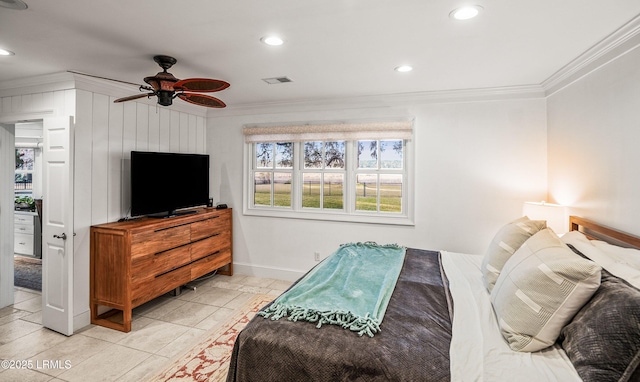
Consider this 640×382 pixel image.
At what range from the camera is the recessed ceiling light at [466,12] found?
1845 millimetres

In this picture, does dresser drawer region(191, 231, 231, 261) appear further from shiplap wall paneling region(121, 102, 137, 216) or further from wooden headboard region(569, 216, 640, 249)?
wooden headboard region(569, 216, 640, 249)

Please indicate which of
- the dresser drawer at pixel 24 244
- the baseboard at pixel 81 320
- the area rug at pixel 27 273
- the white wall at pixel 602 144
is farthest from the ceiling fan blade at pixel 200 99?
the dresser drawer at pixel 24 244

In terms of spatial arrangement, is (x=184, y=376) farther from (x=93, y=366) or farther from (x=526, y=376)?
(x=526, y=376)

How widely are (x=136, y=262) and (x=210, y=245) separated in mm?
1178

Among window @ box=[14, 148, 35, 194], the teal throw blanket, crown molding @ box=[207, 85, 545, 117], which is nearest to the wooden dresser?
crown molding @ box=[207, 85, 545, 117]

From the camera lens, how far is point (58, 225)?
3068 mm

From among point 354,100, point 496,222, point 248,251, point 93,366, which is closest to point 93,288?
point 93,366

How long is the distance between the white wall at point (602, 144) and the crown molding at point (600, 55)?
0.05 meters

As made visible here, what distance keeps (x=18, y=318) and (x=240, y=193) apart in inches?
110

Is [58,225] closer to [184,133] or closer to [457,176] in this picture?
[184,133]

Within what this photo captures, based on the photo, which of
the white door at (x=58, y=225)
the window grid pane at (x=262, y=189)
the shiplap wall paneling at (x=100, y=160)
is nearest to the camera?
the white door at (x=58, y=225)

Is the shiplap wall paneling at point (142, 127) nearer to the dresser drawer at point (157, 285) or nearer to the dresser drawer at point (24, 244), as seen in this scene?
the dresser drawer at point (157, 285)

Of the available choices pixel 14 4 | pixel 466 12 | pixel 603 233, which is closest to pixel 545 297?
pixel 603 233

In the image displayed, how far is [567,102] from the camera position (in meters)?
2.96
